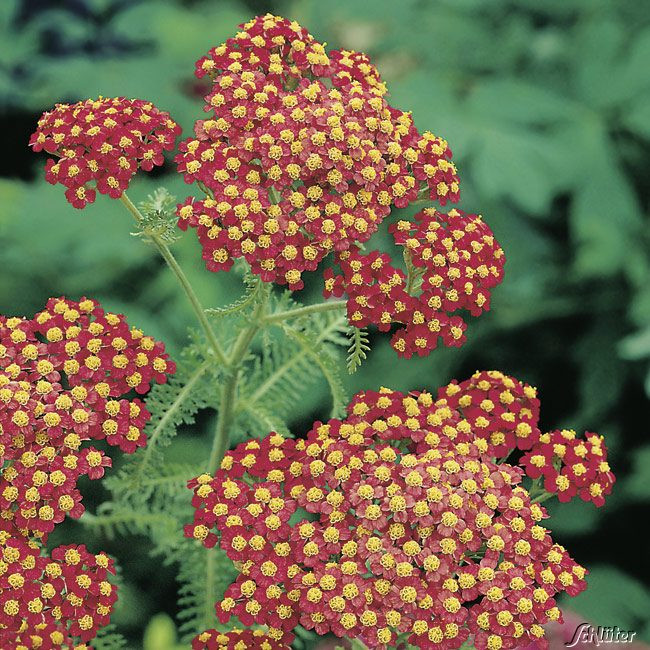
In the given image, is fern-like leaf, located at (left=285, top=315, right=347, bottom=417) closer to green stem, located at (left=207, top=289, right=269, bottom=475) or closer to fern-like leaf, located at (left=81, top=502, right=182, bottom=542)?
green stem, located at (left=207, top=289, right=269, bottom=475)

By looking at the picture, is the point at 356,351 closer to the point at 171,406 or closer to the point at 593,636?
the point at 171,406

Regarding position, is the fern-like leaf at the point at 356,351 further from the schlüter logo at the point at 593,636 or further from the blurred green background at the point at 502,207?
the blurred green background at the point at 502,207

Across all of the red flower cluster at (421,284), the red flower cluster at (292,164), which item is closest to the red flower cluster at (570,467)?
the red flower cluster at (421,284)

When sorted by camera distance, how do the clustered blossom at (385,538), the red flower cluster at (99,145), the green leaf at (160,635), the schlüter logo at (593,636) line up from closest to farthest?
the clustered blossom at (385,538) → the red flower cluster at (99,145) → the schlüter logo at (593,636) → the green leaf at (160,635)

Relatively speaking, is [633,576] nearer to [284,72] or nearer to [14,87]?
[284,72]

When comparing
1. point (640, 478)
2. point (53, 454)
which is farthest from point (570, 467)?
point (640, 478)

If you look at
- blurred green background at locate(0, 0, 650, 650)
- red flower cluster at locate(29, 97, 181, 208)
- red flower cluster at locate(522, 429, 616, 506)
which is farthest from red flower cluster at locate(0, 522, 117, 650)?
blurred green background at locate(0, 0, 650, 650)
